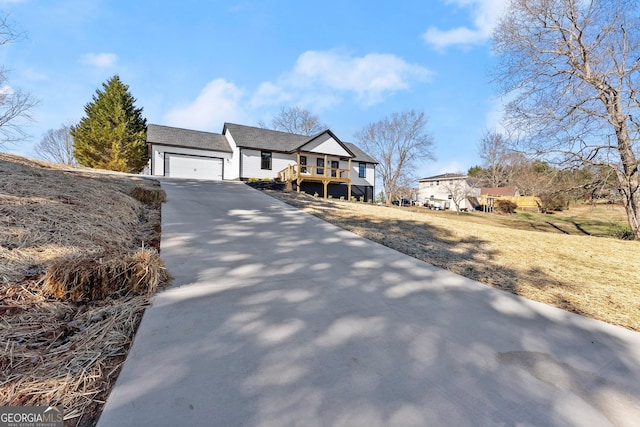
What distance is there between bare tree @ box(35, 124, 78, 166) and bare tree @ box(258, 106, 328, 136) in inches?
950

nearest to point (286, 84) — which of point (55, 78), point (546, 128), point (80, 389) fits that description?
point (55, 78)

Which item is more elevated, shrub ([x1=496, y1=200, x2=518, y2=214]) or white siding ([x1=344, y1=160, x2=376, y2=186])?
white siding ([x1=344, y1=160, x2=376, y2=186])

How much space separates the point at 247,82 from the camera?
52.6 ft

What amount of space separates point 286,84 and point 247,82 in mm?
4321

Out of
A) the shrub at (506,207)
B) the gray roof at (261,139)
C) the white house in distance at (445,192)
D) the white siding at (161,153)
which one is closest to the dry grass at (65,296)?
the white siding at (161,153)

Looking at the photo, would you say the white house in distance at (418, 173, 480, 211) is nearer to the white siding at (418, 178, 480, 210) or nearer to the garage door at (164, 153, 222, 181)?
the white siding at (418, 178, 480, 210)

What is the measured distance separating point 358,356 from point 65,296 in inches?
84.5

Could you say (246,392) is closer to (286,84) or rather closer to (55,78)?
(55,78)

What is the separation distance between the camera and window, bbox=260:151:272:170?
19844mm

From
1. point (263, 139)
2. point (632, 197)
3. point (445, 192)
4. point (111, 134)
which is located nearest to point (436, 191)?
point (445, 192)

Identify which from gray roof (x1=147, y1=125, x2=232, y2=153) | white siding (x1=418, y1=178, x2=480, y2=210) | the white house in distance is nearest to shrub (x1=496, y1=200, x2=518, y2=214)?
the white house in distance

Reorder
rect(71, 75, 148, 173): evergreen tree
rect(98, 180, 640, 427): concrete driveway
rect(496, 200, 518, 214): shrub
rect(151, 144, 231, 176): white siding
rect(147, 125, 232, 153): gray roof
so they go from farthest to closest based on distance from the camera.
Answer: rect(496, 200, 518, 214): shrub
rect(71, 75, 148, 173): evergreen tree
rect(147, 125, 232, 153): gray roof
rect(151, 144, 231, 176): white siding
rect(98, 180, 640, 427): concrete driveway

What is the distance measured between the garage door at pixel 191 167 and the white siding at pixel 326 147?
6.22 metres

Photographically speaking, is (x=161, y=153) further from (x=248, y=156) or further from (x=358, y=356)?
(x=358, y=356)
